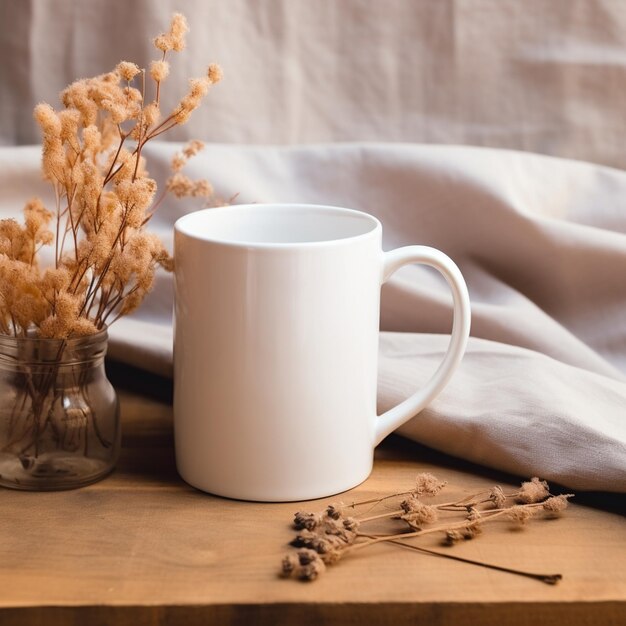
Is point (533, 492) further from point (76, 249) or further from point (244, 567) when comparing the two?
point (76, 249)

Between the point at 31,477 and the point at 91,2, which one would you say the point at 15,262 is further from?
the point at 91,2

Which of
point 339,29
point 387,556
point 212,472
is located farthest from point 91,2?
point 387,556

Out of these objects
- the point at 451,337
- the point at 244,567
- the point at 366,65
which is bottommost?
the point at 244,567

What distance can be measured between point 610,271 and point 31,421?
1.83 feet

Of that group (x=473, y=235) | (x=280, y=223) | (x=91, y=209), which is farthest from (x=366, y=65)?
(x=91, y=209)

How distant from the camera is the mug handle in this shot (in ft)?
2.19

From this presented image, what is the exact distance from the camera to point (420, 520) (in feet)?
2.06

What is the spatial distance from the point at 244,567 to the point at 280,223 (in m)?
0.26

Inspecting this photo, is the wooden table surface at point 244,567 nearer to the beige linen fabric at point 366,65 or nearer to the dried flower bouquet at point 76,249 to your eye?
the dried flower bouquet at point 76,249

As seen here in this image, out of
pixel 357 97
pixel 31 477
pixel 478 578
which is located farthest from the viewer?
pixel 357 97

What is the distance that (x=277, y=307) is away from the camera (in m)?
0.62

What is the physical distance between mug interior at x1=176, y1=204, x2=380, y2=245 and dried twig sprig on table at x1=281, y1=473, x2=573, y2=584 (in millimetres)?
189

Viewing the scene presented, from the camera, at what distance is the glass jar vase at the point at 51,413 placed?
26.3 inches

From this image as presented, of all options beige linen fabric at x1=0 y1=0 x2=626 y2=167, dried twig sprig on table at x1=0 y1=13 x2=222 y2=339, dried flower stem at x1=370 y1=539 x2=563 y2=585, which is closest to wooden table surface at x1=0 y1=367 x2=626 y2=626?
dried flower stem at x1=370 y1=539 x2=563 y2=585
